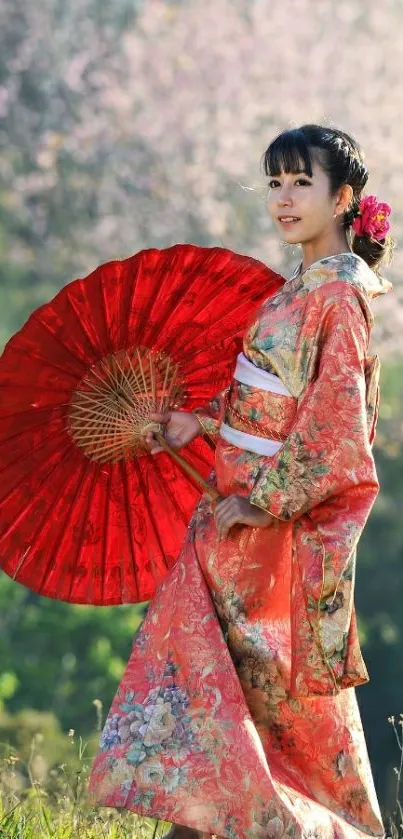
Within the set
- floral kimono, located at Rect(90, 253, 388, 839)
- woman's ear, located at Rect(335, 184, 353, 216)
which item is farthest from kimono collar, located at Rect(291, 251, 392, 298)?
woman's ear, located at Rect(335, 184, 353, 216)

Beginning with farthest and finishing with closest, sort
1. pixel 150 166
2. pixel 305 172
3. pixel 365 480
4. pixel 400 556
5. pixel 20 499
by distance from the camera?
pixel 150 166 → pixel 400 556 → pixel 20 499 → pixel 305 172 → pixel 365 480

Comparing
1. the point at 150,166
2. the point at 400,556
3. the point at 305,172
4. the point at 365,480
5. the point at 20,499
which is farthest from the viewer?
the point at 150,166

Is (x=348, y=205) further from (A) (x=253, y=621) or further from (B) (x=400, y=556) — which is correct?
(B) (x=400, y=556)

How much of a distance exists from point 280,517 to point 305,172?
0.63 metres

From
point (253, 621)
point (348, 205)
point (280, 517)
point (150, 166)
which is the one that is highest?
point (150, 166)

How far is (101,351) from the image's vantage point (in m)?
2.72

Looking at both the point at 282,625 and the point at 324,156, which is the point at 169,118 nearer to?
the point at 324,156

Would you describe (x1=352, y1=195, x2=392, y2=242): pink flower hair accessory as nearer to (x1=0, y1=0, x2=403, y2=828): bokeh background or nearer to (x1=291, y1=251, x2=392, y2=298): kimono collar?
(x1=291, y1=251, x2=392, y2=298): kimono collar

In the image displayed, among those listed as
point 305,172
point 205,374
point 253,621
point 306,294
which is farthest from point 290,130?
point 253,621

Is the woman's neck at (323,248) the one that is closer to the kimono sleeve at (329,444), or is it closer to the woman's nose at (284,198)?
the woman's nose at (284,198)

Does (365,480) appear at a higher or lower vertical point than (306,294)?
lower

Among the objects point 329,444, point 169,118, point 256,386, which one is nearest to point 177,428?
point 256,386

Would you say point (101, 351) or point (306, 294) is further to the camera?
point (101, 351)

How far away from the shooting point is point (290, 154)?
2.59 m
